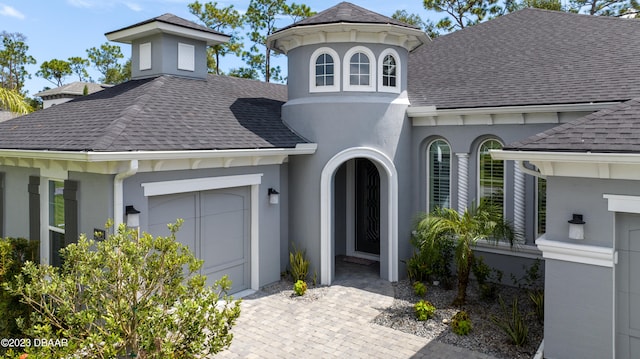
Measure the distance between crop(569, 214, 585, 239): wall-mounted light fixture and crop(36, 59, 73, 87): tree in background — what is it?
58.8m

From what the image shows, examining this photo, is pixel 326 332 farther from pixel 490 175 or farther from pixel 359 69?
pixel 359 69

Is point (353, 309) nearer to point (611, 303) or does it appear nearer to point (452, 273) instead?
point (452, 273)

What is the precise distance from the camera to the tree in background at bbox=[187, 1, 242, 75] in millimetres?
36406

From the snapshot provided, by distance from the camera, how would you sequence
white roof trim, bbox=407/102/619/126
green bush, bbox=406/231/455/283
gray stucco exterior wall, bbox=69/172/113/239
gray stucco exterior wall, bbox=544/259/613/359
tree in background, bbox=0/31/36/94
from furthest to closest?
tree in background, bbox=0/31/36/94 → green bush, bbox=406/231/455/283 → white roof trim, bbox=407/102/619/126 → gray stucco exterior wall, bbox=69/172/113/239 → gray stucco exterior wall, bbox=544/259/613/359

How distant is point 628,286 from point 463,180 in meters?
5.73

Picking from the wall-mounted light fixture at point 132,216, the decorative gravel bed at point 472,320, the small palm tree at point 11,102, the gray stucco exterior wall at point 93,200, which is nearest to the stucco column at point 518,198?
the decorative gravel bed at point 472,320

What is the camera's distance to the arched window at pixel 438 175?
1238 cm

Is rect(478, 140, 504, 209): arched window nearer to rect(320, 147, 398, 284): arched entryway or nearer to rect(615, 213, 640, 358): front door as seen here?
rect(320, 147, 398, 284): arched entryway

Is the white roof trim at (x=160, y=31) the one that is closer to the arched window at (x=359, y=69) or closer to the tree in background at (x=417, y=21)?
the arched window at (x=359, y=69)

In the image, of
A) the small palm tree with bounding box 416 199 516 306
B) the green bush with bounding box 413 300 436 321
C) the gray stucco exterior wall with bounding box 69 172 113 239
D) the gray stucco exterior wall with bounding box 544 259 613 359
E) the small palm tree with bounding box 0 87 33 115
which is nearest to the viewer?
the gray stucco exterior wall with bounding box 544 259 613 359

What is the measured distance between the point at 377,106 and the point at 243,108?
376 cm

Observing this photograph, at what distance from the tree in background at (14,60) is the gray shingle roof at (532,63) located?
5298 cm

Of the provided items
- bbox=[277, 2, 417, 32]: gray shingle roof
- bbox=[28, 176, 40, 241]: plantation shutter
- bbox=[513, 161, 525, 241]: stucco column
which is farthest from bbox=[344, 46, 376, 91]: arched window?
bbox=[28, 176, 40, 241]: plantation shutter

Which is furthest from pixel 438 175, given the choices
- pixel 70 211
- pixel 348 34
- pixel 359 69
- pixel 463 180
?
pixel 70 211
